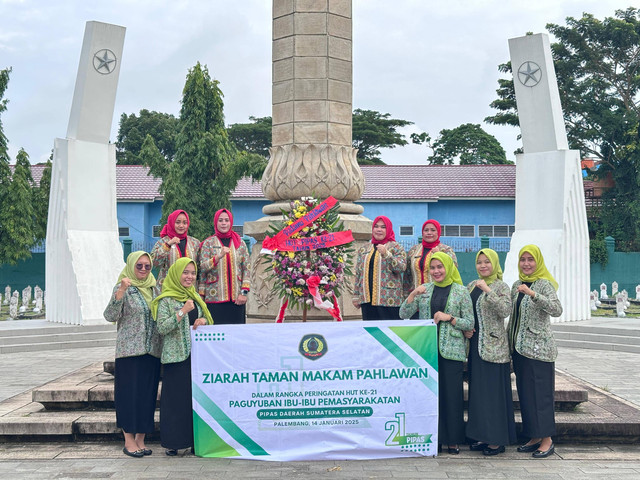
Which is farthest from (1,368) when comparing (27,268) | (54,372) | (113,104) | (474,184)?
(474,184)

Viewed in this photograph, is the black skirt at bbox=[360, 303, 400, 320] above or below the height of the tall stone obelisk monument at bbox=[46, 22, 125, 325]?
below

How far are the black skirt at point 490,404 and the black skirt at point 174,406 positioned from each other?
201 centimetres

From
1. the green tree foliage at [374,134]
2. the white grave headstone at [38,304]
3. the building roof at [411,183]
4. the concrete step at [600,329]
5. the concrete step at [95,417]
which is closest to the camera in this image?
the concrete step at [95,417]

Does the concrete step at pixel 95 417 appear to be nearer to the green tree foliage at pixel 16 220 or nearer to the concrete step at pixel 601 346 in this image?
the concrete step at pixel 601 346

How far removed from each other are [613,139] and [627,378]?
1729 cm

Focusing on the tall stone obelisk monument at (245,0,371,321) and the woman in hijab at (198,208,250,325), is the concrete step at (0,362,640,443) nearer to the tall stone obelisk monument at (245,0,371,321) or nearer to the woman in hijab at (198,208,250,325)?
the woman in hijab at (198,208,250,325)

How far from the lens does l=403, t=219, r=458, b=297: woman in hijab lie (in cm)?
591

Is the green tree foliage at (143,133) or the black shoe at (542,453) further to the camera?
the green tree foliage at (143,133)

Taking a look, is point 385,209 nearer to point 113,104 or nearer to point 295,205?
point 113,104

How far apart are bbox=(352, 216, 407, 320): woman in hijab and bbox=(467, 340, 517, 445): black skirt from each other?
1203 mm

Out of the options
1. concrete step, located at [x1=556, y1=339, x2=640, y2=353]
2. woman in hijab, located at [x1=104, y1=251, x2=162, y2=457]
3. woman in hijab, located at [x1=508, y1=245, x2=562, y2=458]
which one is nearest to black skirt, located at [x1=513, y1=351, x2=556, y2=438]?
woman in hijab, located at [x1=508, y1=245, x2=562, y2=458]

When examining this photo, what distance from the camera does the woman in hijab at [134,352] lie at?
5.06 m

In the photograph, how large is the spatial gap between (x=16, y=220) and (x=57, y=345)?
8.10m

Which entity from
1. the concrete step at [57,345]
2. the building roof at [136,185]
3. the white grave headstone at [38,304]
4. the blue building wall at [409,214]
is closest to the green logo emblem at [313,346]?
the concrete step at [57,345]
